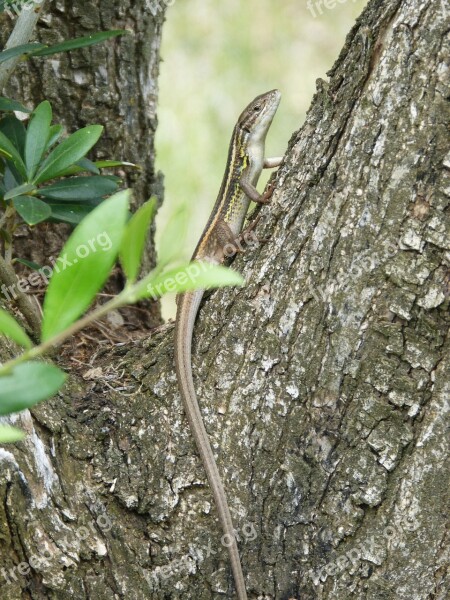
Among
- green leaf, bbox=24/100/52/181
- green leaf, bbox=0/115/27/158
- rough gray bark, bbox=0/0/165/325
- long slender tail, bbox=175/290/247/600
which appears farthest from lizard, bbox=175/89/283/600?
green leaf, bbox=0/115/27/158

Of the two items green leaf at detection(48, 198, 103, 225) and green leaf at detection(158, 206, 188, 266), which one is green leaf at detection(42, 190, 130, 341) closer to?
green leaf at detection(158, 206, 188, 266)

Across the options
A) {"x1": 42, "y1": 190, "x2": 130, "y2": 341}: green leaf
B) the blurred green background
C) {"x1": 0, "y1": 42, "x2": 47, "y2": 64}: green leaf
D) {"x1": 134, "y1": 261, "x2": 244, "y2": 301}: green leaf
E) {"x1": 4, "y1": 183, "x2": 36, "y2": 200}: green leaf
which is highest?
the blurred green background

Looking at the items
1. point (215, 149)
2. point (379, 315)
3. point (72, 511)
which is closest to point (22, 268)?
point (72, 511)

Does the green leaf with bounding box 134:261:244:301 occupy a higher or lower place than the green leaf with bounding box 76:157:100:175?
lower

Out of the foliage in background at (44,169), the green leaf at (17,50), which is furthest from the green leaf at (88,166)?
the green leaf at (17,50)

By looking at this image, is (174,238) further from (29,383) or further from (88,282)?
(29,383)

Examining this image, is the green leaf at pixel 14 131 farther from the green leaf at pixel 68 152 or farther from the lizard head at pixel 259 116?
the lizard head at pixel 259 116

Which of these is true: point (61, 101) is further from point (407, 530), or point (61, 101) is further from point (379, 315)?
point (407, 530)
